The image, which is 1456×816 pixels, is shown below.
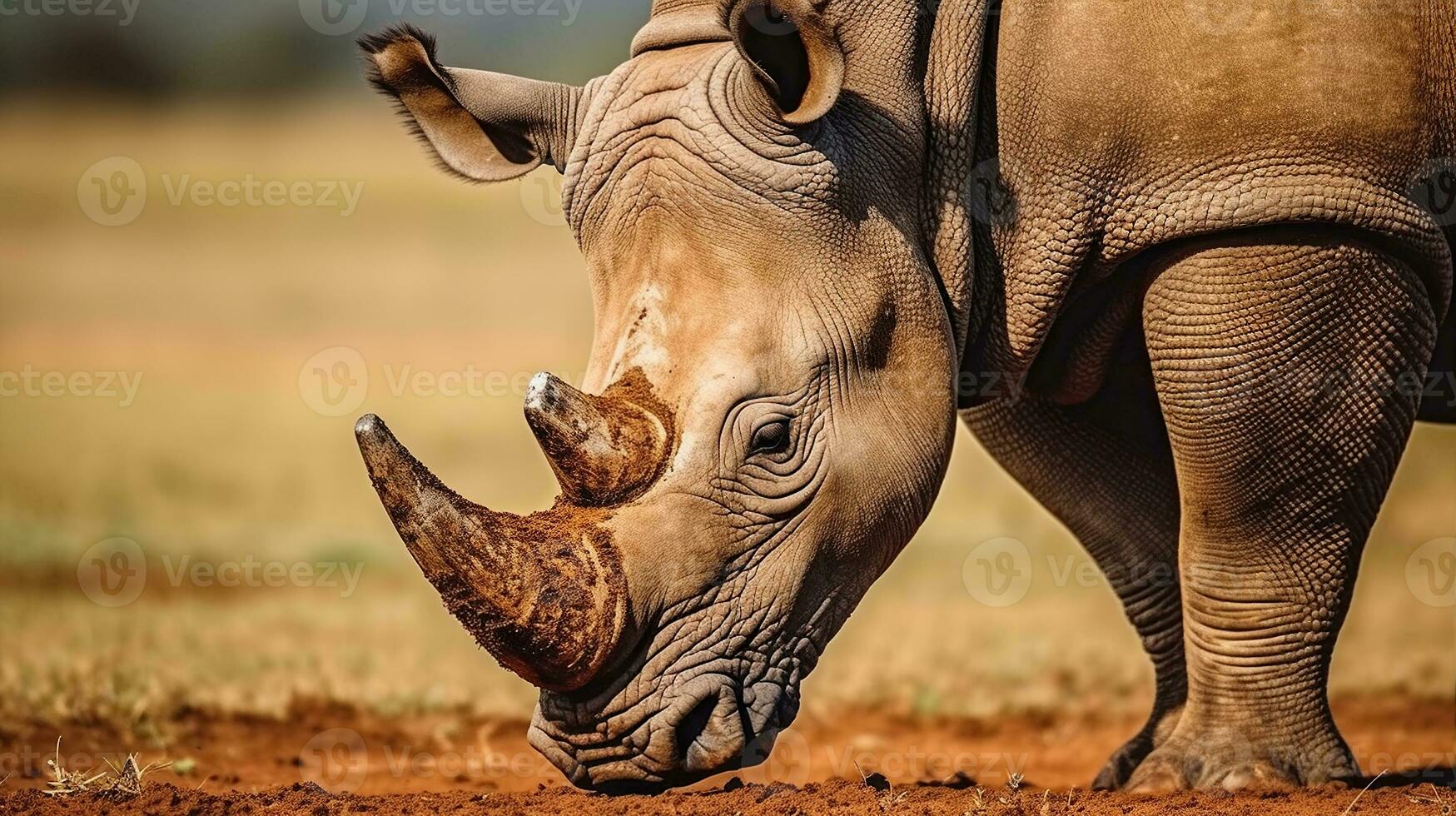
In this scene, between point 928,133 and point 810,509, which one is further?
point 928,133

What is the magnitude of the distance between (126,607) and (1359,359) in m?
6.42

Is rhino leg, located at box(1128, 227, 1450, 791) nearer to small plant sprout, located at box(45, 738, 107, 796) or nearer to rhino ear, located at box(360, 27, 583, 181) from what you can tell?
rhino ear, located at box(360, 27, 583, 181)

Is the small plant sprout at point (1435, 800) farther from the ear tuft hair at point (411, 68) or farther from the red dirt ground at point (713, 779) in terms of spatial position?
the ear tuft hair at point (411, 68)

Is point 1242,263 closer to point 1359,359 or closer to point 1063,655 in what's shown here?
point 1359,359

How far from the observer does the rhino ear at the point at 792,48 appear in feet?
14.6

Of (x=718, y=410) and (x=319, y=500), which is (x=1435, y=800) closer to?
(x=718, y=410)

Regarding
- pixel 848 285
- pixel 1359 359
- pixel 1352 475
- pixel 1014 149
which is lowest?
pixel 1352 475

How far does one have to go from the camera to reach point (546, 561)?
13.2 feet

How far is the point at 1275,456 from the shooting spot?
4.88 meters

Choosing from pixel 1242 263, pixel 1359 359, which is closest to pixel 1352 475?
pixel 1359 359

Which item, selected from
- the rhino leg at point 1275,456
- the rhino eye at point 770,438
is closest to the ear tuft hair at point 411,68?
the rhino eye at point 770,438

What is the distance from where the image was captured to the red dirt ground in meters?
4.41

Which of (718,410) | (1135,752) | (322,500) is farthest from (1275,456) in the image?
(322,500)

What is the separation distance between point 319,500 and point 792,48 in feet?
29.8
